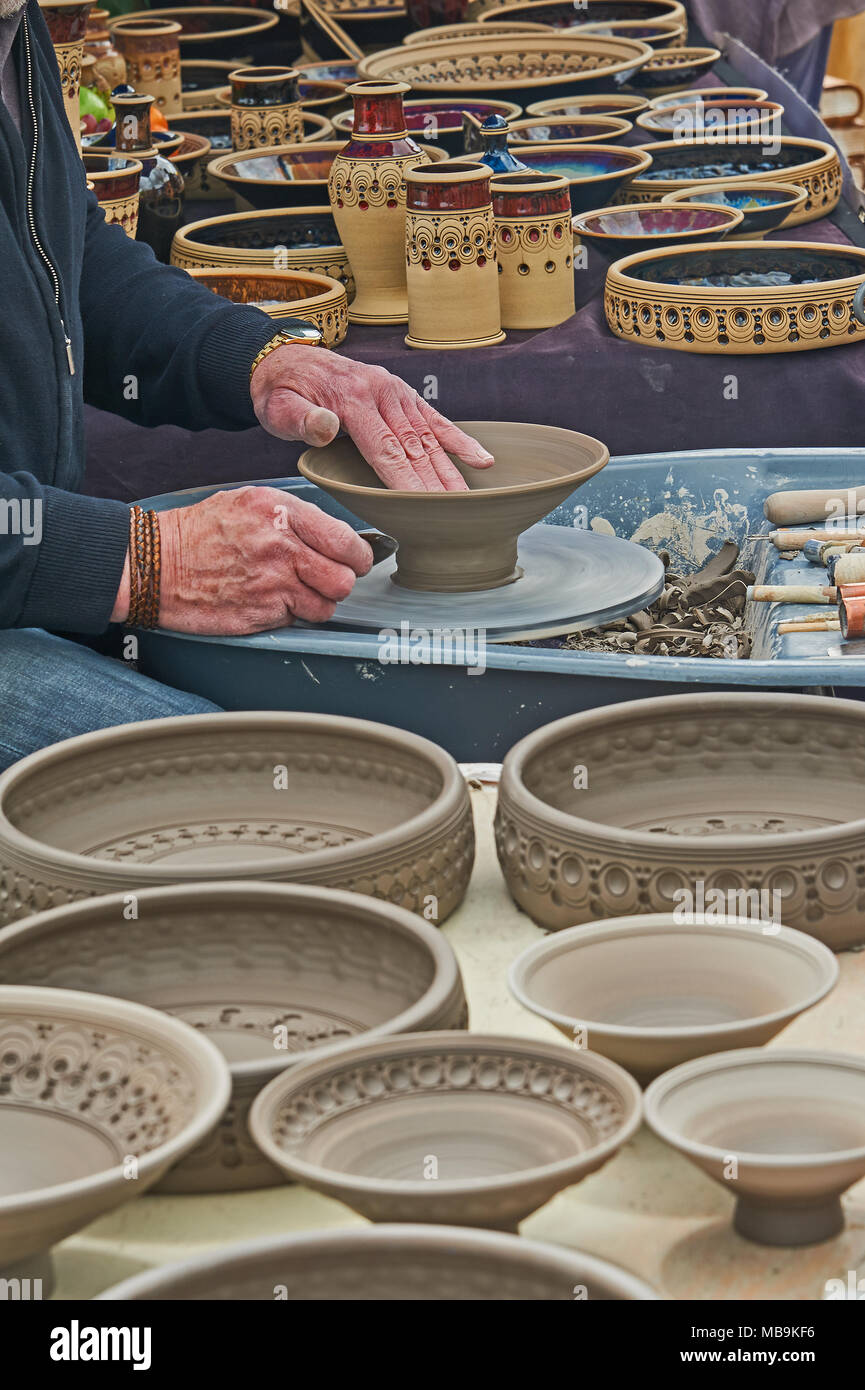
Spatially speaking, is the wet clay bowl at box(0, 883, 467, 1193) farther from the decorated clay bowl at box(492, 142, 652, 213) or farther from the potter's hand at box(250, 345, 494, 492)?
the decorated clay bowl at box(492, 142, 652, 213)

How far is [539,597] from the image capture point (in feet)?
6.15

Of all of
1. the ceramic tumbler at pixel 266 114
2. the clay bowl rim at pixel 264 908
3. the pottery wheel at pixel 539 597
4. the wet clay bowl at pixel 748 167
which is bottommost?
the pottery wheel at pixel 539 597

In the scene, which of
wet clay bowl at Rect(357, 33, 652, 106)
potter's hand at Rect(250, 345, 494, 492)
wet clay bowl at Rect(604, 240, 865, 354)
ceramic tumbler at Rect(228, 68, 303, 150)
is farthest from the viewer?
wet clay bowl at Rect(357, 33, 652, 106)

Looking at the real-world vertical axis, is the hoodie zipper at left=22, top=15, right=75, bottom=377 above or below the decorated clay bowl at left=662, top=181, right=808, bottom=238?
above

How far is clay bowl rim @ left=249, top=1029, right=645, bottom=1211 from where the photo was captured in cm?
85

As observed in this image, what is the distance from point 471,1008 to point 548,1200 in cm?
31

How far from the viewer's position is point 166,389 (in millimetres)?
2285

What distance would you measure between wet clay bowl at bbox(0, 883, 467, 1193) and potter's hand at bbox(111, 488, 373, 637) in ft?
2.13

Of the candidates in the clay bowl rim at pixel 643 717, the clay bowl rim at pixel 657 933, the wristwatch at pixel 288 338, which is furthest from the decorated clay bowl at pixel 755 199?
the clay bowl rim at pixel 657 933

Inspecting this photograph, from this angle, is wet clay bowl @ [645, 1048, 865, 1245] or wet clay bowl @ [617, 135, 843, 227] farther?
wet clay bowl @ [617, 135, 843, 227]

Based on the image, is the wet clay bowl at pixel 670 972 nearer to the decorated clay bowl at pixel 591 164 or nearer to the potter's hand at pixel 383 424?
the potter's hand at pixel 383 424

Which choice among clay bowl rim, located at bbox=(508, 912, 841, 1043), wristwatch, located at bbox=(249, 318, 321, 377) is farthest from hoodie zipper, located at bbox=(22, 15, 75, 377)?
clay bowl rim, located at bbox=(508, 912, 841, 1043)

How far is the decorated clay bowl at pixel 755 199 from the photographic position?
3.10 metres

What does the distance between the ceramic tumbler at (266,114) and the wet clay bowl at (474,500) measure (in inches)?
74.4
